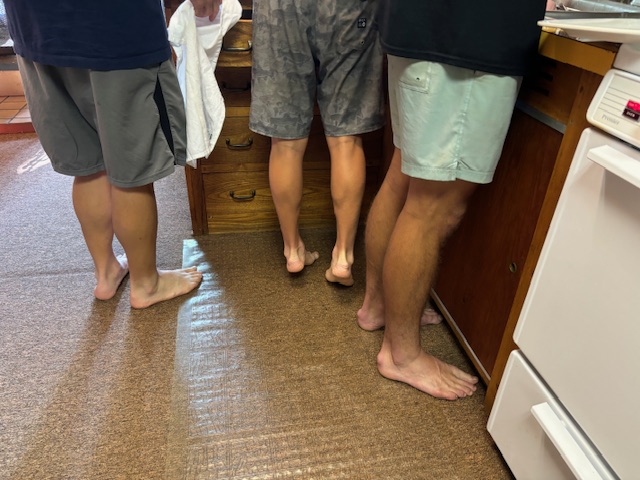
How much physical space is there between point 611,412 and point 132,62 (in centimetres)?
101

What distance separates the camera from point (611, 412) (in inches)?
24.8

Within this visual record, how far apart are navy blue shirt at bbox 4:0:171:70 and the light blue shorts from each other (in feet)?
1.69

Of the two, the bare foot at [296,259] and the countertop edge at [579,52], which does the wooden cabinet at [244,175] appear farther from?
the countertop edge at [579,52]

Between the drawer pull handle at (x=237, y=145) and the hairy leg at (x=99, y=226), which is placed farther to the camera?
the drawer pull handle at (x=237, y=145)

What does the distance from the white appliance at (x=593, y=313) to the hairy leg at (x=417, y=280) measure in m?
0.20

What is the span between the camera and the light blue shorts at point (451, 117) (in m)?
0.74

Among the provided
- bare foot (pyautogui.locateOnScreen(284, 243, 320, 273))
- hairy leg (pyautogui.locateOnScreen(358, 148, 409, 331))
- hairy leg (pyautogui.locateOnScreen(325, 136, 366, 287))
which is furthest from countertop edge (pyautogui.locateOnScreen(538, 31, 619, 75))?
bare foot (pyautogui.locateOnScreen(284, 243, 320, 273))

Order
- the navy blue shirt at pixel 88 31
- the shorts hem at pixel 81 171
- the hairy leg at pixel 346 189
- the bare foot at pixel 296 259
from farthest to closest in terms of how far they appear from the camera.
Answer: the bare foot at pixel 296 259
the hairy leg at pixel 346 189
the shorts hem at pixel 81 171
the navy blue shirt at pixel 88 31

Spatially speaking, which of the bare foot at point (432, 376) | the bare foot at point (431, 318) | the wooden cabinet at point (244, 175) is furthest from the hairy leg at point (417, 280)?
the wooden cabinet at point (244, 175)

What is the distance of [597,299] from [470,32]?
0.41m

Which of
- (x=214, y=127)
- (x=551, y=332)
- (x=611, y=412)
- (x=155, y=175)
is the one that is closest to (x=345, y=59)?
(x=214, y=127)

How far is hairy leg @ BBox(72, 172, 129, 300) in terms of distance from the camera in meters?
1.20

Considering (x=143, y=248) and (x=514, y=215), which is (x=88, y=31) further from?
(x=514, y=215)

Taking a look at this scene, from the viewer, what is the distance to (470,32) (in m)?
0.70
